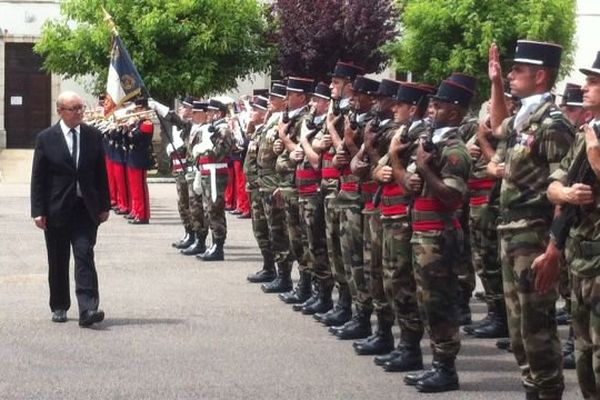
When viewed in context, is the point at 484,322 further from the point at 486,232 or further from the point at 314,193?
the point at 314,193

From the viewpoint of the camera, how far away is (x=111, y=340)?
11.7 m

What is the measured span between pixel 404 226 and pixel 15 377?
2.63 metres

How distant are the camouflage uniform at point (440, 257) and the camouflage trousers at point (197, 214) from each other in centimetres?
915

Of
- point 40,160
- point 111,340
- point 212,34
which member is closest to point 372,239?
point 111,340

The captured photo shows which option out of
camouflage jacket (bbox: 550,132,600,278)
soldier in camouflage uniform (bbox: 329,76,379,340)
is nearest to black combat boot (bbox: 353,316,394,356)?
soldier in camouflage uniform (bbox: 329,76,379,340)

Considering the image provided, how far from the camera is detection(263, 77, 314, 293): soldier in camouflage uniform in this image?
1367 cm

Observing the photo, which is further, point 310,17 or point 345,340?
point 310,17

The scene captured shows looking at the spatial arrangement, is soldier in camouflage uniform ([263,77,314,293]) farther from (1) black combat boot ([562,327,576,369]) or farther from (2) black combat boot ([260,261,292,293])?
(1) black combat boot ([562,327,576,369])

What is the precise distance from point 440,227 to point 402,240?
1.65ft

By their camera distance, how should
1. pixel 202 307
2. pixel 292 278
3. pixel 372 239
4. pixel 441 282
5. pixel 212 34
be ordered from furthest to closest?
pixel 212 34, pixel 292 278, pixel 202 307, pixel 372 239, pixel 441 282

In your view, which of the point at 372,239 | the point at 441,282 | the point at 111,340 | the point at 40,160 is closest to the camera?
the point at 441,282

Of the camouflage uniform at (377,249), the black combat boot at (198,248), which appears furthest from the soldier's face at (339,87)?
the black combat boot at (198,248)

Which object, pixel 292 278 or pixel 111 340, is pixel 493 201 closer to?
pixel 111 340

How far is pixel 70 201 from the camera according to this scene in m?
12.4
